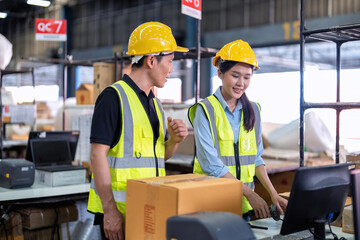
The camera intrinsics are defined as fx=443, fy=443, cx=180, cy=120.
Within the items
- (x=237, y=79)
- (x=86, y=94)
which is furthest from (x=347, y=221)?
(x=86, y=94)

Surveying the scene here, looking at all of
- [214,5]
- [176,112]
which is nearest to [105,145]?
[176,112]

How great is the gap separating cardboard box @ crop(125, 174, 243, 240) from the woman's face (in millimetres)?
758

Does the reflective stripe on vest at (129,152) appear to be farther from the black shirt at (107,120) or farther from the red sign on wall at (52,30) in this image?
the red sign on wall at (52,30)

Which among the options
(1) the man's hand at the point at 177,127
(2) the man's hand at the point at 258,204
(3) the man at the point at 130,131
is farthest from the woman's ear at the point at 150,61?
(2) the man's hand at the point at 258,204

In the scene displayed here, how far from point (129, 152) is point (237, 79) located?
2.59 feet

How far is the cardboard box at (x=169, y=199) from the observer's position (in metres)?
1.67

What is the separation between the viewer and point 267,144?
5816 mm

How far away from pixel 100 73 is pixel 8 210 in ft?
7.27

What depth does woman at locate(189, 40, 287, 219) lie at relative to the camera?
8.08 feet

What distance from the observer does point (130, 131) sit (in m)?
2.17

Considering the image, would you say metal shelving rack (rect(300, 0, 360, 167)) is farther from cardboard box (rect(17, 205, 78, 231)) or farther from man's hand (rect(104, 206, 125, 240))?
cardboard box (rect(17, 205, 78, 231))

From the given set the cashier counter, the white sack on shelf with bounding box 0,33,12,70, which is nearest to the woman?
the cashier counter

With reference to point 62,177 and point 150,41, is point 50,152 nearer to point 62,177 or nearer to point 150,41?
point 62,177

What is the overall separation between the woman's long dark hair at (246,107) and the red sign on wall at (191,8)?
5.18 ft
